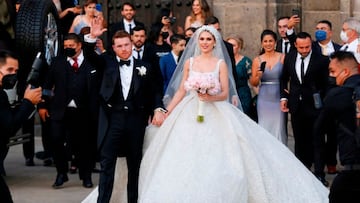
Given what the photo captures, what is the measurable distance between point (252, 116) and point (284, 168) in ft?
9.27

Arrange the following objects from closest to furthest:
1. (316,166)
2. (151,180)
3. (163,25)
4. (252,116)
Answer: (151,180)
(316,166)
(252,116)
(163,25)

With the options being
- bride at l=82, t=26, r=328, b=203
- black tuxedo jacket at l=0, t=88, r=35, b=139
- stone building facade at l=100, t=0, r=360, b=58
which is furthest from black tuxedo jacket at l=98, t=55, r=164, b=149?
stone building facade at l=100, t=0, r=360, b=58

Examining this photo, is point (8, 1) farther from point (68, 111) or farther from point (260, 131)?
point (260, 131)

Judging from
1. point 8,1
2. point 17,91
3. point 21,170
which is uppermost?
point 8,1

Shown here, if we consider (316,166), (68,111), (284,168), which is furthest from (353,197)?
(68,111)

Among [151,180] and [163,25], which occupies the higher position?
[163,25]

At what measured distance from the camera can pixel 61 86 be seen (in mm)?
14086

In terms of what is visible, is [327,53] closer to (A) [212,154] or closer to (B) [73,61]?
(B) [73,61]

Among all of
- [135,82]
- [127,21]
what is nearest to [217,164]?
[135,82]

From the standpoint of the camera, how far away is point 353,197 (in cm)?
948

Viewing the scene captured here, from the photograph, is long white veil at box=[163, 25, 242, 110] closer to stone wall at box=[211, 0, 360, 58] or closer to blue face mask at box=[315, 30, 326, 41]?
blue face mask at box=[315, 30, 326, 41]

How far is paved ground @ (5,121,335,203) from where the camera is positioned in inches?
521

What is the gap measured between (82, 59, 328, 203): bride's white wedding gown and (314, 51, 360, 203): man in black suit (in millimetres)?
1856

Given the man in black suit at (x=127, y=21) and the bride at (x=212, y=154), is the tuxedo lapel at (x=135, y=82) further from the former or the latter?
the man in black suit at (x=127, y=21)
